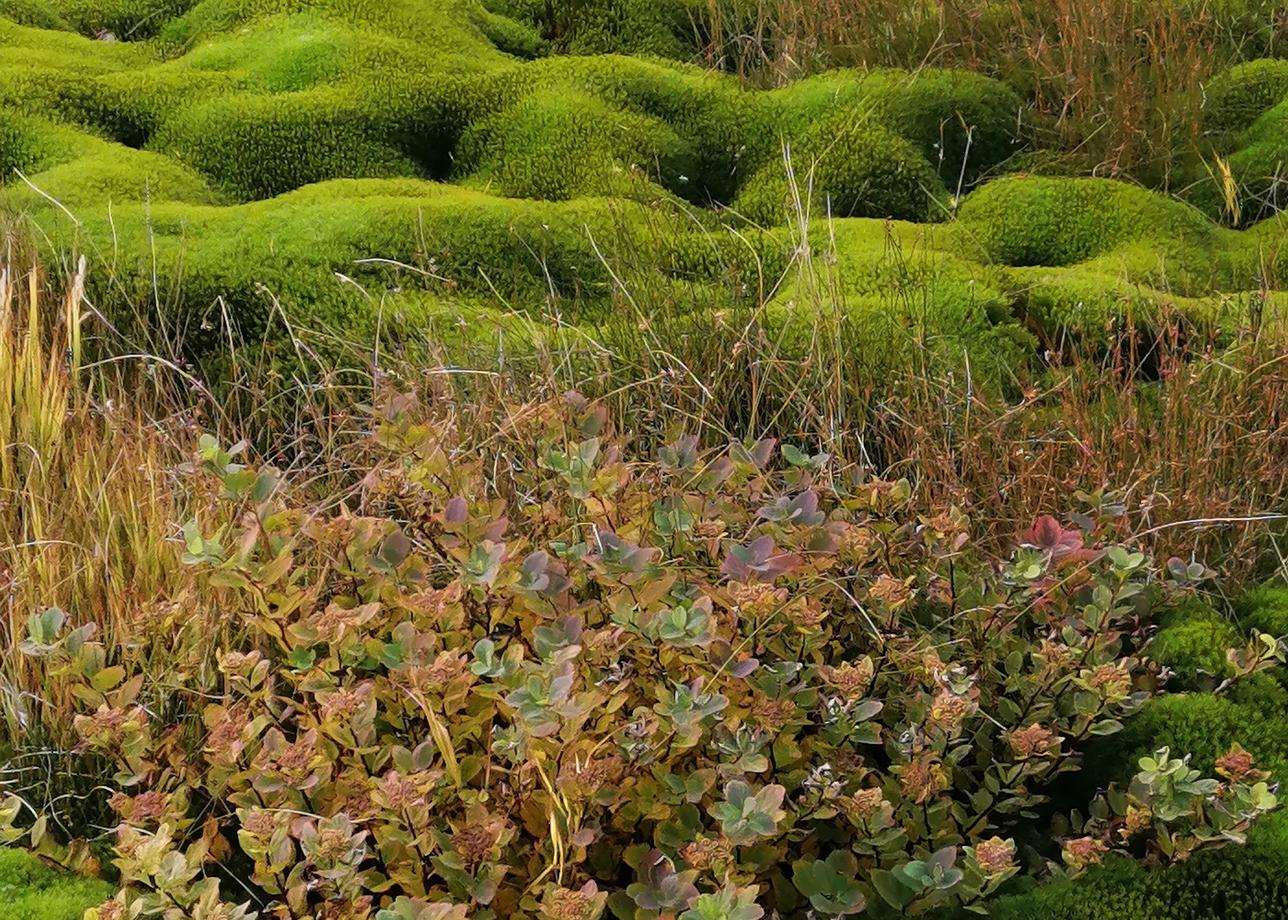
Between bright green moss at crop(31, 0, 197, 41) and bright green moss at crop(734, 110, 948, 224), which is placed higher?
bright green moss at crop(31, 0, 197, 41)

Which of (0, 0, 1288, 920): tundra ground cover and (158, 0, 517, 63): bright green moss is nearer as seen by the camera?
(0, 0, 1288, 920): tundra ground cover

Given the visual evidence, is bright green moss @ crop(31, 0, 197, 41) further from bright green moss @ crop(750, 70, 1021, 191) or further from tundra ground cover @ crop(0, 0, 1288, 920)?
bright green moss @ crop(750, 70, 1021, 191)

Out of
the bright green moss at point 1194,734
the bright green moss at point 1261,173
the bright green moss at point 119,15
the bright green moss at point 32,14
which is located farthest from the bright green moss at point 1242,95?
the bright green moss at point 32,14

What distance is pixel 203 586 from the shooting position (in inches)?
81.7

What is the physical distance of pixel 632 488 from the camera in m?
2.16

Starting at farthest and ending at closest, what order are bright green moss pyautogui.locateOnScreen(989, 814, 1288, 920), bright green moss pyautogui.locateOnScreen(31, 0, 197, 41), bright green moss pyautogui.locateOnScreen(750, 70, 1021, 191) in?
bright green moss pyautogui.locateOnScreen(31, 0, 197, 41)
bright green moss pyautogui.locateOnScreen(750, 70, 1021, 191)
bright green moss pyautogui.locateOnScreen(989, 814, 1288, 920)

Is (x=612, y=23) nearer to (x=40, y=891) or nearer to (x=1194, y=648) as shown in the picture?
(x=1194, y=648)

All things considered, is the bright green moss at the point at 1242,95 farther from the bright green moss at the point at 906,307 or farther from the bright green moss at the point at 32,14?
the bright green moss at the point at 32,14

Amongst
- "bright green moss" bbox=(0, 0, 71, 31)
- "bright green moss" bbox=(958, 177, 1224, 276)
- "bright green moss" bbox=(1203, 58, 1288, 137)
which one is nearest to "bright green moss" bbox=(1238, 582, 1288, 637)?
"bright green moss" bbox=(958, 177, 1224, 276)

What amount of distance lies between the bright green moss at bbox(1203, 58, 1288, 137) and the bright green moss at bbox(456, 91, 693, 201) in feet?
6.93

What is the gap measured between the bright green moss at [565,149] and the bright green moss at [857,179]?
34 cm

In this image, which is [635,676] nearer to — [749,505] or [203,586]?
[749,505]

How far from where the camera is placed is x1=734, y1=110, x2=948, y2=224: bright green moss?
4070mm

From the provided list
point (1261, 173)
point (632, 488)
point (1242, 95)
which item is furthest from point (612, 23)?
point (632, 488)
